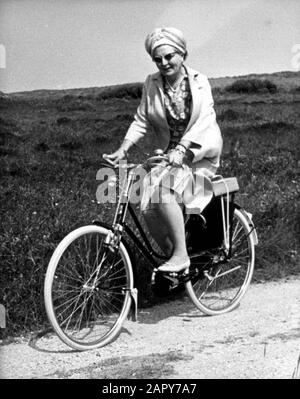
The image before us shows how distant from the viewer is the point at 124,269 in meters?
5.33

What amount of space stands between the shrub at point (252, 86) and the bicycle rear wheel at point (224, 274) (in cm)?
1065

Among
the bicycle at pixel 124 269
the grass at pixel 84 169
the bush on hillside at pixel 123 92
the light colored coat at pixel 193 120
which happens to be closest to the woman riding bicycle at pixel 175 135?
the light colored coat at pixel 193 120

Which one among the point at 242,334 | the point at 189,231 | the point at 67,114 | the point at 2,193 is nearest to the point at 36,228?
the point at 189,231

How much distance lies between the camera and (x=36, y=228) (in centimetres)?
599

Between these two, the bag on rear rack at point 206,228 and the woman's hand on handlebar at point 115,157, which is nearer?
the woman's hand on handlebar at point 115,157

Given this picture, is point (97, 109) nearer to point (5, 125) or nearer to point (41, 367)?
point (5, 125)

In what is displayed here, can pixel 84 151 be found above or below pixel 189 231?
above

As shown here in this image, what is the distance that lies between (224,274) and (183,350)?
1.37m

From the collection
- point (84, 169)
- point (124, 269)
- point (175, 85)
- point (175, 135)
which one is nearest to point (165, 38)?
point (175, 85)

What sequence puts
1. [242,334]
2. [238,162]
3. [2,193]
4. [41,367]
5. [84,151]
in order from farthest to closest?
[84,151], [238,162], [2,193], [242,334], [41,367]

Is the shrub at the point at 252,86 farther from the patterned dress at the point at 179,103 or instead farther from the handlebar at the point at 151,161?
the handlebar at the point at 151,161

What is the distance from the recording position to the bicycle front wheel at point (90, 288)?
4.86 metres
